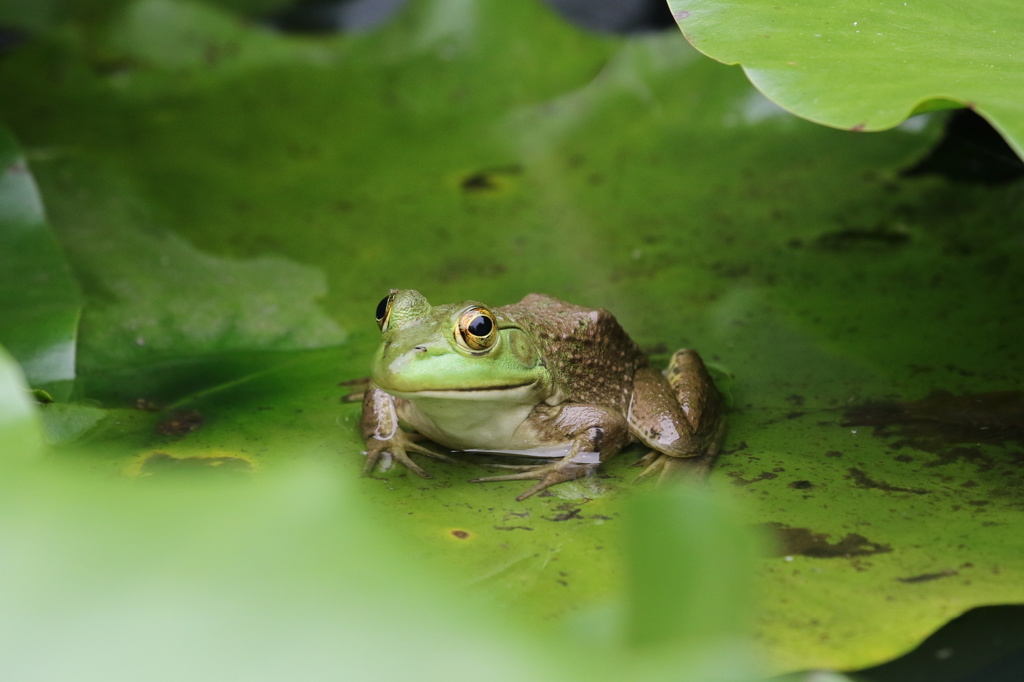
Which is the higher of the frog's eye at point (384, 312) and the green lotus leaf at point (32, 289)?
the green lotus leaf at point (32, 289)

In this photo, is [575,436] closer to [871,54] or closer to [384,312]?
[384,312]

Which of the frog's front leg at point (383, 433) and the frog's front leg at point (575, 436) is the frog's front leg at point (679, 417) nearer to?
the frog's front leg at point (575, 436)

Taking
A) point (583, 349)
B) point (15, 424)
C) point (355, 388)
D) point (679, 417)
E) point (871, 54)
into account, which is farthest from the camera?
point (355, 388)

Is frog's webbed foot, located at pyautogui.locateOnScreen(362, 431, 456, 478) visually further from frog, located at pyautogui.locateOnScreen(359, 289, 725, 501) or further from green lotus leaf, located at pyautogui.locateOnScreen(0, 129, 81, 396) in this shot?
green lotus leaf, located at pyautogui.locateOnScreen(0, 129, 81, 396)

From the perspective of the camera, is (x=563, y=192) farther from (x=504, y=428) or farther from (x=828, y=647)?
(x=828, y=647)

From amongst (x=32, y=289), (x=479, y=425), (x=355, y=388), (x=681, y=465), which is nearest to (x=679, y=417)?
(x=681, y=465)

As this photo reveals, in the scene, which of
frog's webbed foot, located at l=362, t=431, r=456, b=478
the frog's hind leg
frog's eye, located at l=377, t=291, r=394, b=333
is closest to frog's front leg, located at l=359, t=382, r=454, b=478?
frog's webbed foot, located at l=362, t=431, r=456, b=478

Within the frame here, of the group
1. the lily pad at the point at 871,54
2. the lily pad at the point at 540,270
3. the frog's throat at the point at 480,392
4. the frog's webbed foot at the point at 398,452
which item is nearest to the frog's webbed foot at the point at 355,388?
the lily pad at the point at 540,270
